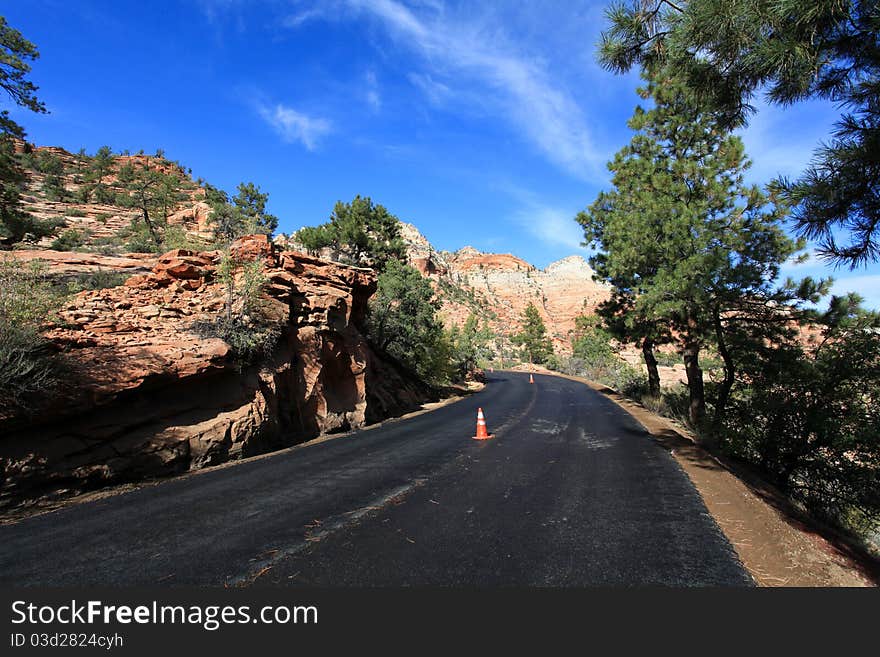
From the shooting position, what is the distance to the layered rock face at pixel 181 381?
5863 mm

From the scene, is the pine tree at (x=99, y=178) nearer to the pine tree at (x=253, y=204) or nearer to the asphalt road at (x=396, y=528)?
the pine tree at (x=253, y=204)

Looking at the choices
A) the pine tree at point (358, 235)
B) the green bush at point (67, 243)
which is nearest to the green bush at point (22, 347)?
the green bush at point (67, 243)

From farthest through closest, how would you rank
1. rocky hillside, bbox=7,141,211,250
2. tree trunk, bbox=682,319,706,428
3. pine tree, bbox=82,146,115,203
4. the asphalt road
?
pine tree, bbox=82,146,115,203, rocky hillside, bbox=7,141,211,250, tree trunk, bbox=682,319,706,428, the asphalt road

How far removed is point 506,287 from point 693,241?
334 feet

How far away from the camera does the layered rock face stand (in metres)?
5.86

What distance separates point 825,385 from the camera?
301 inches

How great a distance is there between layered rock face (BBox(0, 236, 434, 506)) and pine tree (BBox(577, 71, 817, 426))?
29.1 feet

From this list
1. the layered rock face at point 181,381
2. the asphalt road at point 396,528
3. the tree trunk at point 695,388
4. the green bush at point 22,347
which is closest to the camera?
the asphalt road at point 396,528

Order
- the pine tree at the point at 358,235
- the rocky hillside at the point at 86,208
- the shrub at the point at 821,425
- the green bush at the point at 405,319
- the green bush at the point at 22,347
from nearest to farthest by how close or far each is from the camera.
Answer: the green bush at the point at 22,347 < the shrub at the point at 821,425 < the green bush at the point at 405,319 < the rocky hillside at the point at 86,208 < the pine tree at the point at 358,235

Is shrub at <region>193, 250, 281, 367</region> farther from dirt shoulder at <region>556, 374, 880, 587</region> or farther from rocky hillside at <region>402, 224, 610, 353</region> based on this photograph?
rocky hillside at <region>402, 224, 610, 353</region>

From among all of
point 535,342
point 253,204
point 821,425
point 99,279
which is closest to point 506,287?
point 535,342

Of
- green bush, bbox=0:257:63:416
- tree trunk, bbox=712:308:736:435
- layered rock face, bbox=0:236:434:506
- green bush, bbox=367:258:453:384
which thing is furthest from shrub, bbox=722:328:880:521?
green bush, bbox=367:258:453:384

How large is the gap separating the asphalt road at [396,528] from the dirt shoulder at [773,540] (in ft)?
0.77

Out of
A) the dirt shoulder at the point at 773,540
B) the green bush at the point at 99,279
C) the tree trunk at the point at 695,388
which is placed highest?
the green bush at the point at 99,279
